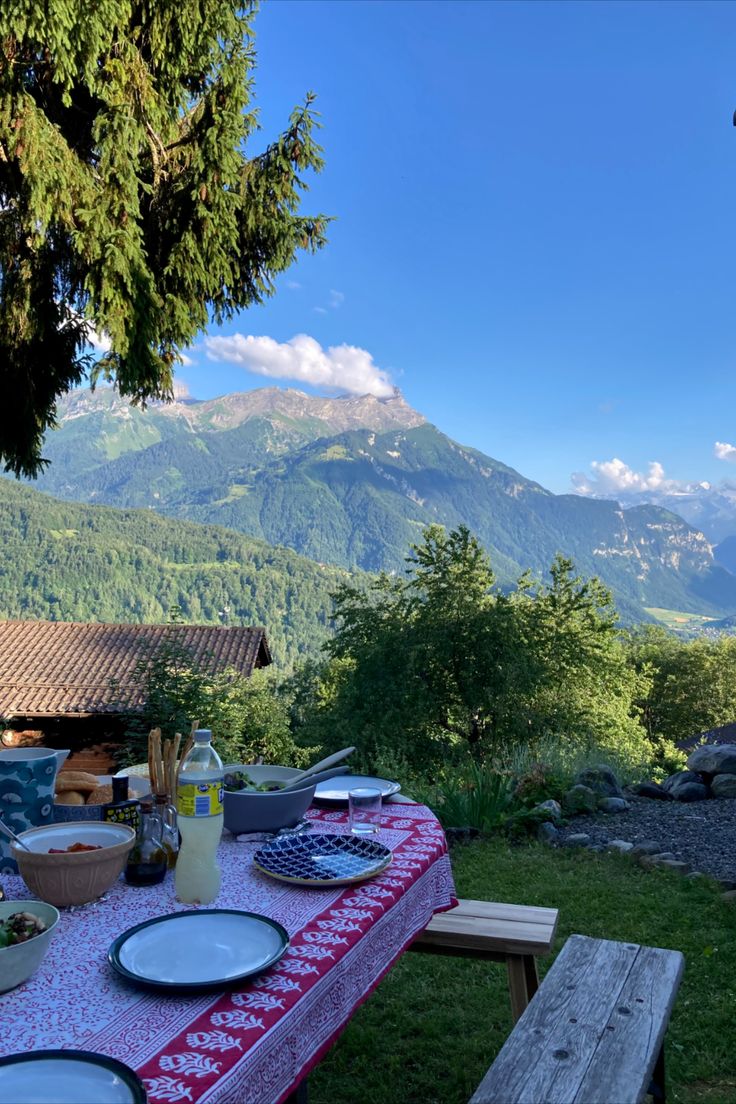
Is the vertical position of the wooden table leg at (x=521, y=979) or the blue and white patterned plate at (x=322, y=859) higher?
the blue and white patterned plate at (x=322, y=859)

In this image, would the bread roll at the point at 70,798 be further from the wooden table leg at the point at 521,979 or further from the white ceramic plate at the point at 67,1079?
the wooden table leg at the point at 521,979

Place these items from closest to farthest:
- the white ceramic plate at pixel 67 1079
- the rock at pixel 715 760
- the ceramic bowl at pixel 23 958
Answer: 1. the white ceramic plate at pixel 67 1079
2. the ceramic bowl at pixel 23 958
3. the rock at pixel 715 760

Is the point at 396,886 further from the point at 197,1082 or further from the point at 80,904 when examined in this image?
the point at 197,1082

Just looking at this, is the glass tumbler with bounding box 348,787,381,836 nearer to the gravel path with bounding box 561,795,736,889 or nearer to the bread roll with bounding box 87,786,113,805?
the bread roll with bounding box 87,786,113,805

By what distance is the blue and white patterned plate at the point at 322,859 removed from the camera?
5.77 feet

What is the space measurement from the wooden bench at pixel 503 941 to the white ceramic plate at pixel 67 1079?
1.77m

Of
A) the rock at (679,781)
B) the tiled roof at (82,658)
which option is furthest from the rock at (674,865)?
the tiled roof at (82,658)

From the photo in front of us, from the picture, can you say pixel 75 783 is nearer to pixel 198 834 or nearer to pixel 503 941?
pixel 198 834

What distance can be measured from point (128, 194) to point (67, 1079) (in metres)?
5.22

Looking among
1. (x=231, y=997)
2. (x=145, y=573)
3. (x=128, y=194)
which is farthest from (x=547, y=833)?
(x=145, y=573)

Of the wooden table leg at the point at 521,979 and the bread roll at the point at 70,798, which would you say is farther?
the wooden table leg at the point at 521,979

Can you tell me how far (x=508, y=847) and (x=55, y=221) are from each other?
16.5 ft

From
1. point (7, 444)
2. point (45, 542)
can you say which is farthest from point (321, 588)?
point (7, 444)

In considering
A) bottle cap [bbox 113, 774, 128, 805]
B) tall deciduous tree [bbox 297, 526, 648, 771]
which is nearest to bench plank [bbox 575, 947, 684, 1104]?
bottle cap [bbox 113, 774, 128, 805]
